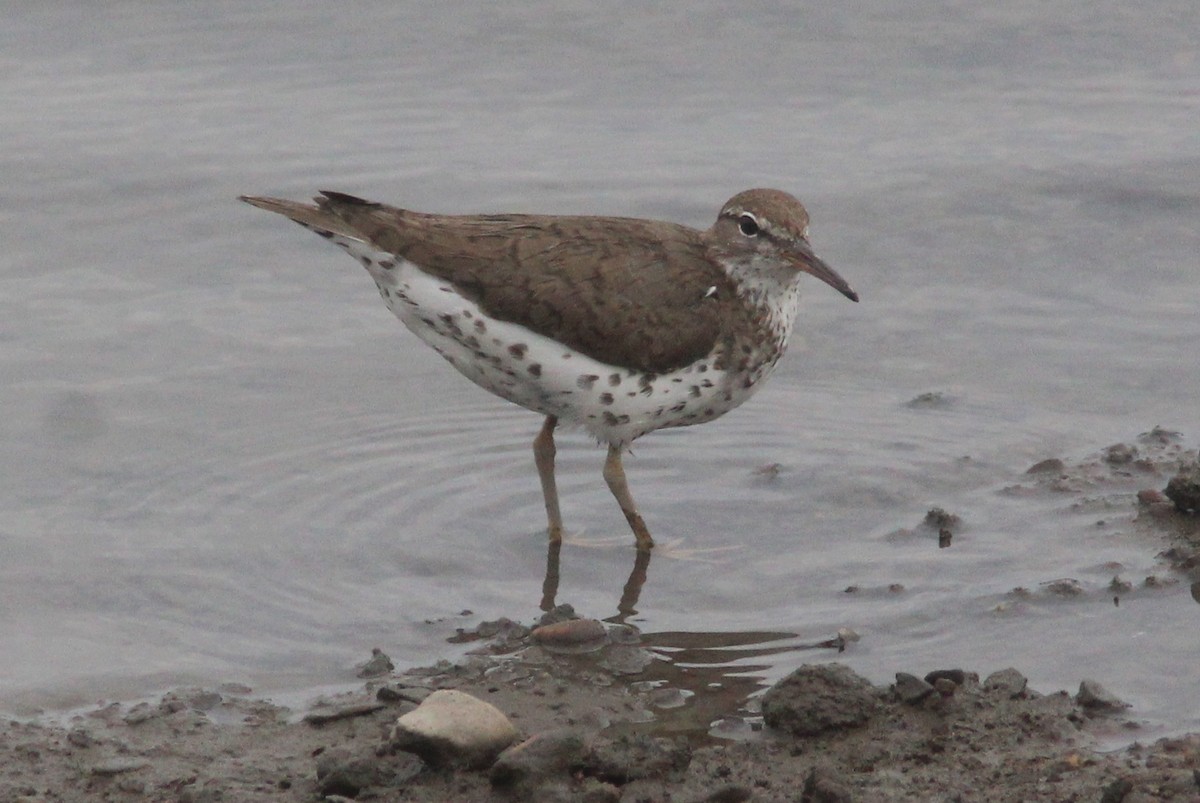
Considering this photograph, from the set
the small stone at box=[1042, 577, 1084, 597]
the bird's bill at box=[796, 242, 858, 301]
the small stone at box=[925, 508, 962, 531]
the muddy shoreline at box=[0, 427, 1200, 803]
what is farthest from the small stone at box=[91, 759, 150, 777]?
the bird's bill at box=[796, 242, 858, 301]

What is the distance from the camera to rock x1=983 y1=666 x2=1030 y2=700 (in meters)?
6.26

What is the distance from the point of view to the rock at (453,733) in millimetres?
5742

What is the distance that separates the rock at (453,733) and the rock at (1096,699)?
207cm

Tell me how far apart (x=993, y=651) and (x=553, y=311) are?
2.61 m

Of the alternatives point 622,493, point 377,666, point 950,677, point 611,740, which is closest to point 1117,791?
point 950,677

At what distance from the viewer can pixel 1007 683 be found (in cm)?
629

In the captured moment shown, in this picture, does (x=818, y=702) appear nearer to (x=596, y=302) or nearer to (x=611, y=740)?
(x=611, y=740)

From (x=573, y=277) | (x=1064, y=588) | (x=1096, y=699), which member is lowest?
(x=1096, y=699)

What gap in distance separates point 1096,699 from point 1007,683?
0.31m

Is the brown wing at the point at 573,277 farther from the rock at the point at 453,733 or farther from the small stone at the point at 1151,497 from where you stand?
the rock at the point at 453,733

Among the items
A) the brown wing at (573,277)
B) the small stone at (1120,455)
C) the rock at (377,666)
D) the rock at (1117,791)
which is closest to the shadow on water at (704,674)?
the rock at (377,666)

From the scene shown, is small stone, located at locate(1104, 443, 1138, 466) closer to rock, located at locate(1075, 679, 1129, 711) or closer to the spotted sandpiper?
the spotted sandpiper

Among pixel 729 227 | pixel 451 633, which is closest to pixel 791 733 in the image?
pixel 451 633

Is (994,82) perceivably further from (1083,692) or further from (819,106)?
(1083,692)
